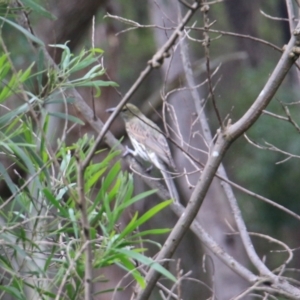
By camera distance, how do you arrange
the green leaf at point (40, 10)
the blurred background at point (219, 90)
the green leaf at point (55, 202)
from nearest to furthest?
the green leaf at point (55, 202)
the green leaf at point (40, 10)
the blurred background at point (219, 90)

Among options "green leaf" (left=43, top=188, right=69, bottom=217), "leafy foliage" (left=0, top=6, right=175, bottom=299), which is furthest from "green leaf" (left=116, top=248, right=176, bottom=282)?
"green leaf" (left=43, top=188, right=69, bottom=217)

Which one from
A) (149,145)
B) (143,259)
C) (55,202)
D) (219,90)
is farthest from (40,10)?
(219,90)

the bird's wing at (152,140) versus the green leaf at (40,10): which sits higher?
the green leaf at (40,10)

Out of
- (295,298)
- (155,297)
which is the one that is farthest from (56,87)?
(155,297)

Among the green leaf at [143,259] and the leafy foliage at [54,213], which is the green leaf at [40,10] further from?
the green leaf at [143,259]

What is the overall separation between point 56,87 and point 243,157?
8.10 m

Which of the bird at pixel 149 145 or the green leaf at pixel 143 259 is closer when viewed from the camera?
the green leaf at pixel 143 259

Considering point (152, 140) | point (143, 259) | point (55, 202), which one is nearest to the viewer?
point (143, 259)

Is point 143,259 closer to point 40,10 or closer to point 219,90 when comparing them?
point 40,10

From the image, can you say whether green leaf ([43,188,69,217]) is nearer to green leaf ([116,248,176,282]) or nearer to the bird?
green leaf ([116,248,176,282])

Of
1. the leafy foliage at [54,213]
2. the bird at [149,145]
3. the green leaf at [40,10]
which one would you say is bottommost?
the bird at [149,145]

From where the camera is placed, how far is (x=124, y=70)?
13.1m

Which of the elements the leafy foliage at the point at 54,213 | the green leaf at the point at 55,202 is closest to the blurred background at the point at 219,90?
the leafy foliage at the point at 54,213

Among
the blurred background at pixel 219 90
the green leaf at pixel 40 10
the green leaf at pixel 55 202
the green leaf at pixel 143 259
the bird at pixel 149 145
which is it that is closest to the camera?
the green leaf at pixel 143 259
